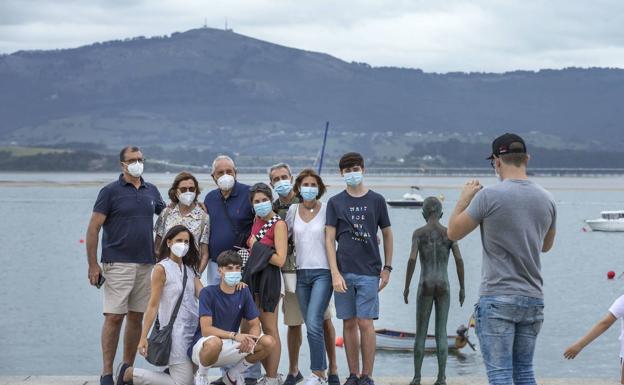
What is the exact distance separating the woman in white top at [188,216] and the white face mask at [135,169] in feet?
1.07

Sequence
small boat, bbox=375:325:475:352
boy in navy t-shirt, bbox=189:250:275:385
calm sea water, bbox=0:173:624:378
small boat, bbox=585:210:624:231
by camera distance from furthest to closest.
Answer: small boat, bbox=585:210:624:231, small boat, bbox=375:325:475:352, calm sea water, bbox=0:173:624:378, boy in navy t-shirt, bbox=189:250:275:385

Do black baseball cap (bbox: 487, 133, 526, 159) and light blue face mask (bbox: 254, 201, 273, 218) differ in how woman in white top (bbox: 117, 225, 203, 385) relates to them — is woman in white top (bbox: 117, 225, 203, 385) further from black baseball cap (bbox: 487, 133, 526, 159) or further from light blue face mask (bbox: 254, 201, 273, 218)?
black baseball cap (bbox: 487, 133, 526, 159)

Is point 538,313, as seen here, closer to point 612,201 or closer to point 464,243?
point 464,243

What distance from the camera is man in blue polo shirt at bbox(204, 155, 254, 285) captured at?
952 centimetres

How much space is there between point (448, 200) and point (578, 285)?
319ft

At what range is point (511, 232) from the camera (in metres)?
6.78

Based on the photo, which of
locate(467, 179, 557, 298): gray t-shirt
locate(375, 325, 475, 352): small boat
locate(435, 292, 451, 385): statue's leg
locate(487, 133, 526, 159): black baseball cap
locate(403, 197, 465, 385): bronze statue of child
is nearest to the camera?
locate(467, 179, 557, 298): gray t-shirt

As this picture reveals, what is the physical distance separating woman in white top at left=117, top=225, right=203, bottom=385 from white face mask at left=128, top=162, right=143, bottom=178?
2.50 feet

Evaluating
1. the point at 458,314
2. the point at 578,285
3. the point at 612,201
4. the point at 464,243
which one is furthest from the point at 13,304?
the point at 612,201

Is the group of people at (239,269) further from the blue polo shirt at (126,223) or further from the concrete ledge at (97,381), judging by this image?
the concrete ledge at (97,381)

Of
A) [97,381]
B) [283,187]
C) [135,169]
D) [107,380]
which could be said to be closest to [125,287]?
[107,380]

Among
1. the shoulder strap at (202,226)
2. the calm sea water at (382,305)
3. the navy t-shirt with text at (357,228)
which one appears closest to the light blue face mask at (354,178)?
the navy t-shirt with text at (357,228)

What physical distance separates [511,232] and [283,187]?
128 inches

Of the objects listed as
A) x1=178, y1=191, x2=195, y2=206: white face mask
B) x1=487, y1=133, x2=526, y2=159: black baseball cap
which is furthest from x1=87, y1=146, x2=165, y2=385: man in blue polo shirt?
x1=487, y1=133, x2=526, y2=159: black baseball cap
